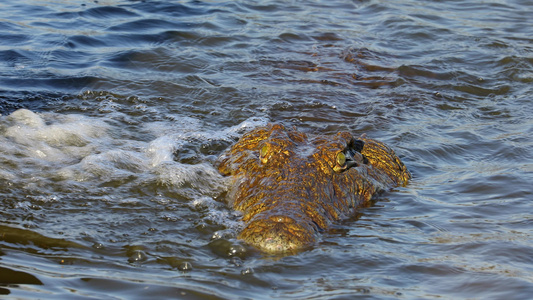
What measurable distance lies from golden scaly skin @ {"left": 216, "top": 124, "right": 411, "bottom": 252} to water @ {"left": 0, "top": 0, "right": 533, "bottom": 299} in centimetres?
14

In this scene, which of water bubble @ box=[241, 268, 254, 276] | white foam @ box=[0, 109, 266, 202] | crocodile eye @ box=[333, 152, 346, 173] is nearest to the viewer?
water bubble @ box=[241, 268, 254, 276]

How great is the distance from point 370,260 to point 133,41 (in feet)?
21.9

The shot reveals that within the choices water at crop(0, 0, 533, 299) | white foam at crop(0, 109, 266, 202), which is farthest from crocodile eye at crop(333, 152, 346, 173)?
white foam at crop(0, 109, 266, 202)

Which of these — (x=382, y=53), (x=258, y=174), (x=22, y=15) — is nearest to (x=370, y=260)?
(x=258, y=174)

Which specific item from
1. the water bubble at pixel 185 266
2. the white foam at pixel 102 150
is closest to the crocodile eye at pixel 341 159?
the white foam at pixel 102 150

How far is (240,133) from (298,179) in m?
2.00

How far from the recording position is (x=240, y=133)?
6605 mm

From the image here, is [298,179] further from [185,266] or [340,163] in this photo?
[185,266]

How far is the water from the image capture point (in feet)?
12.4

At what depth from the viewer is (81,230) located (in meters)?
4.23

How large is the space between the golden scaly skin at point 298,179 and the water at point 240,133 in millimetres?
137

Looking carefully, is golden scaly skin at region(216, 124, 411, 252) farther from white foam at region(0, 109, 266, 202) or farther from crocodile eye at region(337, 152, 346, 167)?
white foam at region(0, 109, 266, 202)

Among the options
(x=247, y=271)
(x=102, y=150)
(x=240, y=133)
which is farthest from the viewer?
(x=240, y=133)

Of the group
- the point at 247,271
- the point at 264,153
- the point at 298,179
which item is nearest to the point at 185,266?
the point at 247,271
